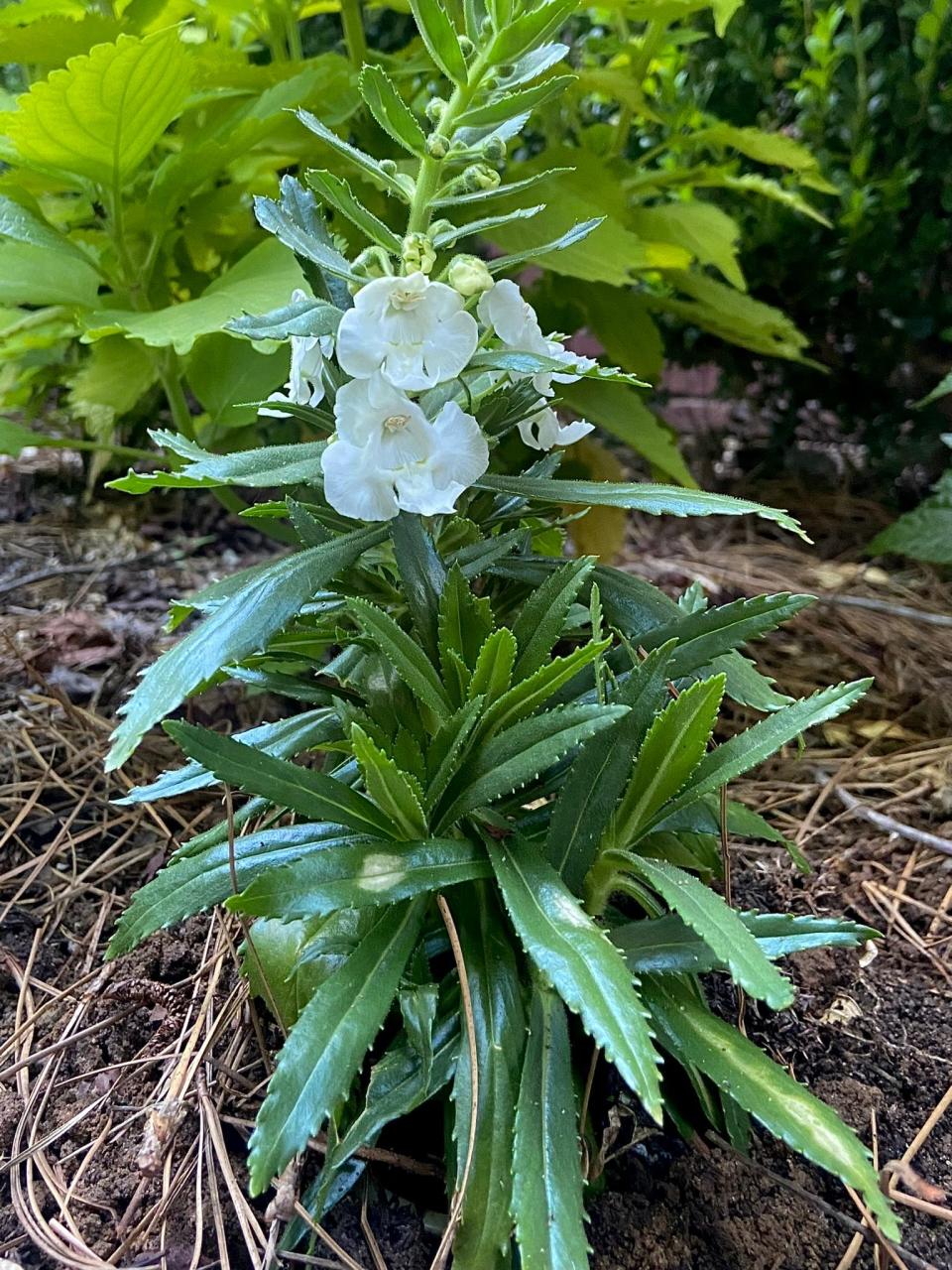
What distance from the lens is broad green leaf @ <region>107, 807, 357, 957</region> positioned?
2.51 feet

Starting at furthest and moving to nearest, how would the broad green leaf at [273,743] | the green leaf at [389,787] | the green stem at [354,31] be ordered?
the green stem at [354,31], the broad green leaf at [273,743], the green leaf at [389,787]

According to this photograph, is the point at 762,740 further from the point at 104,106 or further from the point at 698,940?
the point at 104,106

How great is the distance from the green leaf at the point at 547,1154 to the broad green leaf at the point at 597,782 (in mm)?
110

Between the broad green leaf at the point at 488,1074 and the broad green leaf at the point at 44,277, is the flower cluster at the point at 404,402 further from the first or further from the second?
the broad green leaf at the point at 44,277

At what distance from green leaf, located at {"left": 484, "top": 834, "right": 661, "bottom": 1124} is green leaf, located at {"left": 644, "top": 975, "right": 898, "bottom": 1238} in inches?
3.3

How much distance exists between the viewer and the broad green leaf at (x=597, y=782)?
775mm

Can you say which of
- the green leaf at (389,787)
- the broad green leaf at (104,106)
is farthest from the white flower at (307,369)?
the broad green leaf at (104,106)

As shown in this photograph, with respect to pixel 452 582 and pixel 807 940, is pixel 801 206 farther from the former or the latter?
pixel 807 940

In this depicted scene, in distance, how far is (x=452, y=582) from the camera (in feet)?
2.56

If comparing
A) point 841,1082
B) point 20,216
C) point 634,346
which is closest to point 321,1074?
point 841,1082

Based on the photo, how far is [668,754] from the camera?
74 cm

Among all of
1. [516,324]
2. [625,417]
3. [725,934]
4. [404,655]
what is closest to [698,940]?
[725,934]

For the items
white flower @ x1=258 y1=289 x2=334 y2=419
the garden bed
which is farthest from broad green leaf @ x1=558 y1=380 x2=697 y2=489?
white flower @ x1=258 y1=289 x2=334 y2=419

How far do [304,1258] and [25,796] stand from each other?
822 mm
